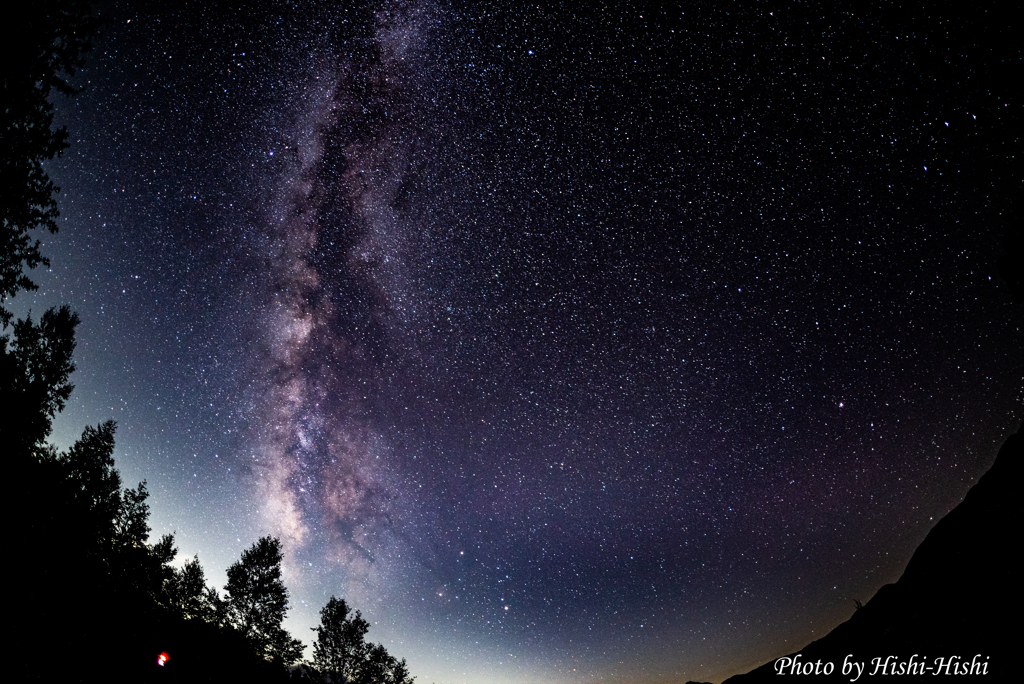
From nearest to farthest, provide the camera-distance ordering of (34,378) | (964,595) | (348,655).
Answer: (34,378) → (964,595) → (348,655)

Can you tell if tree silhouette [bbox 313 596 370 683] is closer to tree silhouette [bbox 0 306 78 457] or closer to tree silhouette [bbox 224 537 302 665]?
tree silhouette [bbox 224 537 302 665]

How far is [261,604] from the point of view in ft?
86.6

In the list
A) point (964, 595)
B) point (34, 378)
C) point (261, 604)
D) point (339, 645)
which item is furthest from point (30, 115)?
point (964, 595)

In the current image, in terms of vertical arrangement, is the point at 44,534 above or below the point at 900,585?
above

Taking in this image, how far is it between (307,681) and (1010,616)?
43.1 metres

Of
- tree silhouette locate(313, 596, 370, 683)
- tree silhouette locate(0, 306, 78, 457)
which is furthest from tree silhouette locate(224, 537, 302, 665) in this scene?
tree silhouette locate(0, 306, 78, 457)

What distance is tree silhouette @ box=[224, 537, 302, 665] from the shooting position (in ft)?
83.1

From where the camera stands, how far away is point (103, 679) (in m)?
11.7

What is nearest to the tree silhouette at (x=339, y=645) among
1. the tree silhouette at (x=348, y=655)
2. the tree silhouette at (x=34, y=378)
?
the tree silhouette at (x=348, y=655)

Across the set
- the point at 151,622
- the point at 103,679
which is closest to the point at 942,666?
the point at 103,679

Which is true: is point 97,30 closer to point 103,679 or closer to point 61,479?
point 103,679

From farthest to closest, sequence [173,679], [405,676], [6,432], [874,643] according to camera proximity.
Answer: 1. [405,676]
2. [874,643]
3. [173,679]
4. [6,432]

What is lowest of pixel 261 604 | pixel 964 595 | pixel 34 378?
pixel 964 595

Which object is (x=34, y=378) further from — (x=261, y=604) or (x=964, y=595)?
(x=964, y=595)
